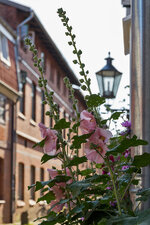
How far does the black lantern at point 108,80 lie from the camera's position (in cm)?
827

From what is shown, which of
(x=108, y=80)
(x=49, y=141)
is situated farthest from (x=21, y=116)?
(x=49, y=141)

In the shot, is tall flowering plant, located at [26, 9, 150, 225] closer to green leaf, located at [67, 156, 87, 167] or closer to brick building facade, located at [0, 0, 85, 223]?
green leaf, located at [67, 156, 87, 167]

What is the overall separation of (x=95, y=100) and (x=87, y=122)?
0.32ft

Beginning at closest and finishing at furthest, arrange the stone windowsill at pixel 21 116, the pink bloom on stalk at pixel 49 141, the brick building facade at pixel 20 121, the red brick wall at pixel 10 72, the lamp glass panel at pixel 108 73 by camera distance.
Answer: the pink bloom on stalk at pixel 49 141
the lamp glass panel at pixel 108 73
the brick building facade at pixel 20 121
the red brick wall at pixel 10 72
the stone windowsill at pixel 21 116

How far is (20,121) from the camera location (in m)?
21.7

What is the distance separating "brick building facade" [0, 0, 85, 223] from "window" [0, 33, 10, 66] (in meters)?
0.21

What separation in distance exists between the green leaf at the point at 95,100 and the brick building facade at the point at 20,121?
610 inches

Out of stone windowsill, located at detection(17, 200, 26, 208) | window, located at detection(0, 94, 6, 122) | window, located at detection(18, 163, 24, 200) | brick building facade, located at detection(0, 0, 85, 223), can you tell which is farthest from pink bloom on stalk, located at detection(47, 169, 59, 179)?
window, located at detection(18, 163, 24, 200)

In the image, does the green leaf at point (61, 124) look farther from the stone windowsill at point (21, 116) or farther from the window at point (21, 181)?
the window at point (21, 181)

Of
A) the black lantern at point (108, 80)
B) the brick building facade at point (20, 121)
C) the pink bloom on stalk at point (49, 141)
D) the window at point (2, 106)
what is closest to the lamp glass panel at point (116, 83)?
the black lantern at point (108, 80)

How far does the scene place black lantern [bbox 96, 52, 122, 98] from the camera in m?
8.27

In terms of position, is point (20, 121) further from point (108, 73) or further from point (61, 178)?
point (61, 178)

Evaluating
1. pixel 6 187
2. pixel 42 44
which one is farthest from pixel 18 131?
pixel 42 44

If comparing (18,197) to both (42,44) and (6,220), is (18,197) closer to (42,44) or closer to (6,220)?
(6,220)
